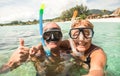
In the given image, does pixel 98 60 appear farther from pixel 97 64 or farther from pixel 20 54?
pixel 20 54

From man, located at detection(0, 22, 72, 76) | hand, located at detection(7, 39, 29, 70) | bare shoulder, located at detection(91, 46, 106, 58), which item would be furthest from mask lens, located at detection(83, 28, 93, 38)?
hand, located at detection(7, 39, 29, 70)

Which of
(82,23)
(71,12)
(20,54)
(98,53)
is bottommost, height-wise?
(71,12)

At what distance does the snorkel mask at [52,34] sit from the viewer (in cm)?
380

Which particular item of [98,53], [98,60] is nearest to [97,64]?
[98,60]

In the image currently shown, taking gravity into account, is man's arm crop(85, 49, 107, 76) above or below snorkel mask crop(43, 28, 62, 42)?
below

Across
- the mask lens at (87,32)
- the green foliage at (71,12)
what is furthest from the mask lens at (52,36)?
the green foliage at (71,12)

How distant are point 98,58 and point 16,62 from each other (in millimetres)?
1154

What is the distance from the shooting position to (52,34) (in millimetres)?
3826

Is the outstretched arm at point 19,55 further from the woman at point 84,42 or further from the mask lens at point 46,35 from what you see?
the woman at point 84,42

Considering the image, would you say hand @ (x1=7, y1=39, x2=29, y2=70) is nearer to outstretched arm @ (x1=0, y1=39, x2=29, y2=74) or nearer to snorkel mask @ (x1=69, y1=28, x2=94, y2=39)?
outstretched arm @ (x1=0, y1=39, x2=29, y2=74)

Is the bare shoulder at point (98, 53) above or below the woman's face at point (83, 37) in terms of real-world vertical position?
below

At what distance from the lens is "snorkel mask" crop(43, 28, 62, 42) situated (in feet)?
12.5

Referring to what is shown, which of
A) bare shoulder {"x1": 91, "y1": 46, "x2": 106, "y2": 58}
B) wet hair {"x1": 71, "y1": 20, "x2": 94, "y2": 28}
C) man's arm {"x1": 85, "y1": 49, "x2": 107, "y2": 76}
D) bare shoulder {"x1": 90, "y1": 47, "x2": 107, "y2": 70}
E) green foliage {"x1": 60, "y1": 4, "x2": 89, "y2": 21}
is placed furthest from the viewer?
green foliage {"x1": 60, "y1": 4, "x2": 89, "y2": 21}

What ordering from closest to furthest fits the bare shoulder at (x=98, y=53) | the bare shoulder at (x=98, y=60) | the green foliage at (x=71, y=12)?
the bare shoulder at (x=98, y=60), the bare shoulder at (x=98, y=53), the green foliage at (x=71, y=12)
